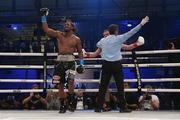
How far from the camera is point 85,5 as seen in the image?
13.2m

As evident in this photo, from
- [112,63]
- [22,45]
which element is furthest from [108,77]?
[22,45]

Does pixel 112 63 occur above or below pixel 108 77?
above

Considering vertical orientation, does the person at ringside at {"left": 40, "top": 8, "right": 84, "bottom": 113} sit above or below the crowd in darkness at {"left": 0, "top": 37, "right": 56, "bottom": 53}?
below

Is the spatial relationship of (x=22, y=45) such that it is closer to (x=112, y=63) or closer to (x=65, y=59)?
(x=65, y=59)

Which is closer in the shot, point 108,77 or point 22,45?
point 108,77

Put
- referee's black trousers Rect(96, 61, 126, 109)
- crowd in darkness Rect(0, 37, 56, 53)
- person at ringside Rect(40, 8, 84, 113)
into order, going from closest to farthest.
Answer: referee's black trousers Rect(96, 61, 126, 109) → person at ringside Rect(40, 8, 84, 113) → crowd in darkness Rect(0, 37, 56, 53)

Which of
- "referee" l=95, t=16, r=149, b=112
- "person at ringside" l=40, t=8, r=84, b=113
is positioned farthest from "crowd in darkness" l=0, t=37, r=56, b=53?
"referee" l=95, t=16, r=149, b=112

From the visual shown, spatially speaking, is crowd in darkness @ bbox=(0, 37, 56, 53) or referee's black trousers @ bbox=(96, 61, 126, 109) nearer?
referee's black trousers @ bbox=(96, 61, 126, 109)

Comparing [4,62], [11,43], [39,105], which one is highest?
[11,43]

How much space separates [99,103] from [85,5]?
25.7ft

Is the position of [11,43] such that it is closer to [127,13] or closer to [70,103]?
[127,13]

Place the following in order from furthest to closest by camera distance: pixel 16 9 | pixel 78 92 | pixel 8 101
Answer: pixel 16 9, pixel 8 101, pixel 78 92

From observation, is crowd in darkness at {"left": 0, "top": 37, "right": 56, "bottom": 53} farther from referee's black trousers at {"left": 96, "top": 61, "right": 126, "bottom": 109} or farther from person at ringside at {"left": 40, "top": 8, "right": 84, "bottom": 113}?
referee's black trousers at {"left": 96, "top": 61, "right": 126, "bottom": 109}

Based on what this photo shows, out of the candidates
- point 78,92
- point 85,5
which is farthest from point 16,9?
point 78,92
